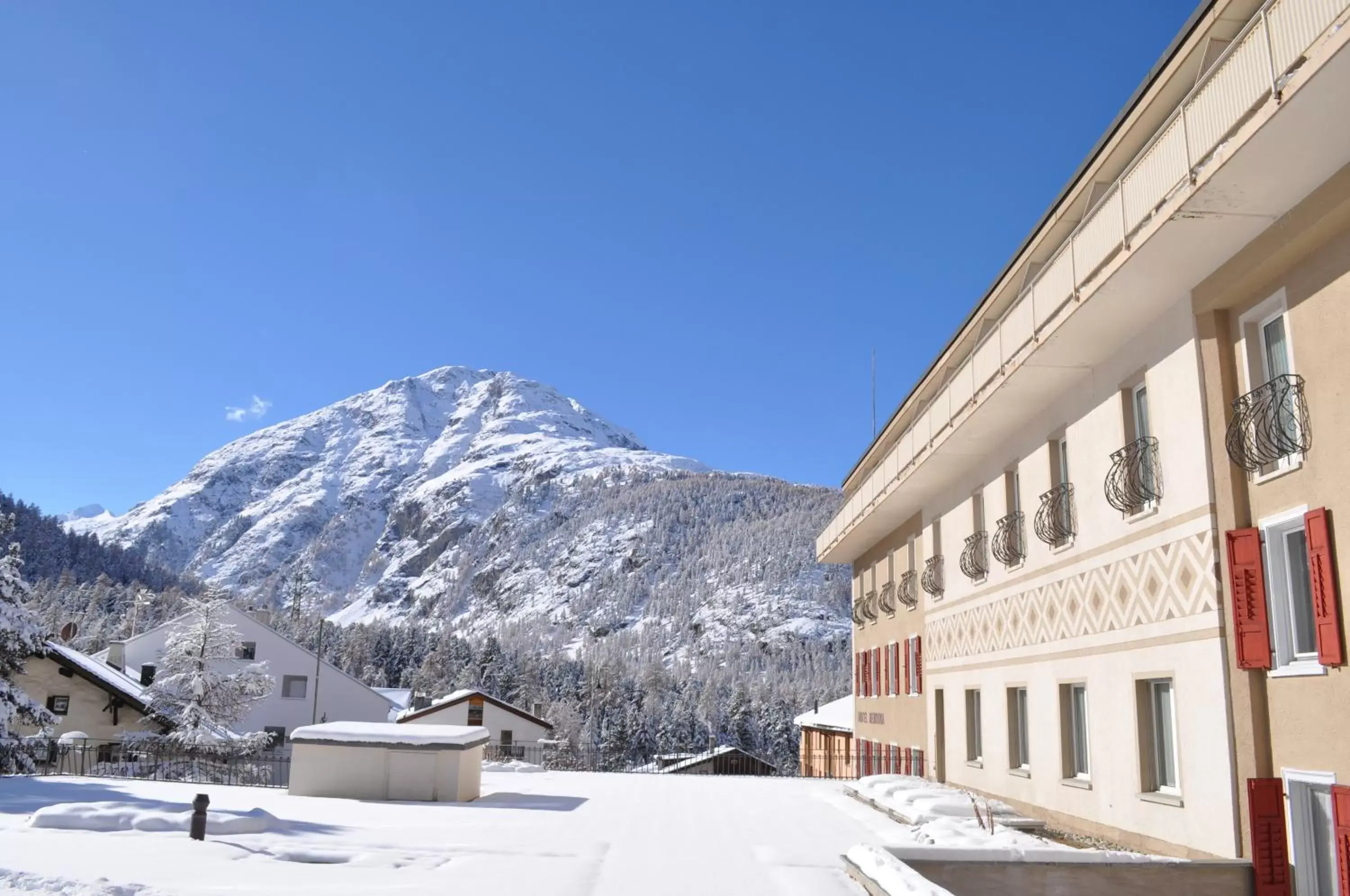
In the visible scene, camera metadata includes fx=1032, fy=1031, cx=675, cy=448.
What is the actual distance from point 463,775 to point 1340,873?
15.9 meters

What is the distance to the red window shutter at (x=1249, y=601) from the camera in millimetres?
10992

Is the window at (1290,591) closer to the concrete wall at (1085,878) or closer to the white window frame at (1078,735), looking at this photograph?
the concrete wall at (1085,878)

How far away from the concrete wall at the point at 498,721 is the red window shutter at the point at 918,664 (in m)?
40.5

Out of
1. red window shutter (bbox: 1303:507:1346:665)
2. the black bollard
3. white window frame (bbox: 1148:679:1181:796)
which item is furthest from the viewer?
the black bollard

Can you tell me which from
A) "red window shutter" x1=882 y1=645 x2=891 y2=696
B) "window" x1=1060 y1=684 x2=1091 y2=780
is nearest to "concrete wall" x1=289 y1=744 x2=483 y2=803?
"window" x1=1060 y1=684 x2=1091 y2=780

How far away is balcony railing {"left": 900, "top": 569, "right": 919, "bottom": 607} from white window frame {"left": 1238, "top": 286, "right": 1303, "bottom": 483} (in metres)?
15.5

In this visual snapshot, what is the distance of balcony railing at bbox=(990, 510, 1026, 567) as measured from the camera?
1875 cm

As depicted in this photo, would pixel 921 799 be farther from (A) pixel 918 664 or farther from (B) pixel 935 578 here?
(A) pixel 918 664

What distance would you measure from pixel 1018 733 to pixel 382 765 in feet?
41.0

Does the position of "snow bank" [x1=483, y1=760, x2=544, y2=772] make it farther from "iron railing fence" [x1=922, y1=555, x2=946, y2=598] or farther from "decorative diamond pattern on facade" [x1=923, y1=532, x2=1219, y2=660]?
"decorative diamond pattern on facade" [x1=923, y1=532, x2=1219, y2=660]

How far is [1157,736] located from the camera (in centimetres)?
1364

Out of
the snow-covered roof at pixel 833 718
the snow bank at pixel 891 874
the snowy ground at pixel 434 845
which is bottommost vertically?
the snowy ground at pixel 434 845

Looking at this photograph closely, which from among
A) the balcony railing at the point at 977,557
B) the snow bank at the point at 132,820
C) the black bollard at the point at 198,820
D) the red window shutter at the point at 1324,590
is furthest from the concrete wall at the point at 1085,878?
the balcony railing at the point at 977,557

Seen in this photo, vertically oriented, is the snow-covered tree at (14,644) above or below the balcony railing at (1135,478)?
below
